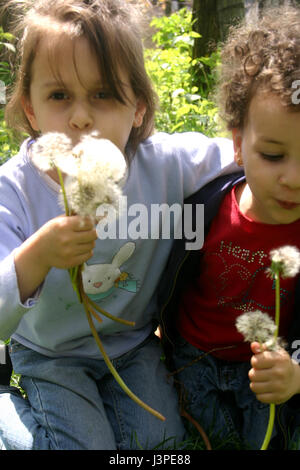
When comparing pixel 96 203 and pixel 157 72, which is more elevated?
pixel 157 72

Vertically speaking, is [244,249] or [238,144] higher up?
[238,144]

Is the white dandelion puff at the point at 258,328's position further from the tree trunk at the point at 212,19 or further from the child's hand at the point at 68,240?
the tree trunk at the point at 212,19

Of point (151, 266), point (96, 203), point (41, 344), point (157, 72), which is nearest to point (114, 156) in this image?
point (96, 203)

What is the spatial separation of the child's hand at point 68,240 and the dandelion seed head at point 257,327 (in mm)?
468

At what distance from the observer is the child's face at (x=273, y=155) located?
5.10ft

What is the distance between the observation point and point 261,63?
1.74 m

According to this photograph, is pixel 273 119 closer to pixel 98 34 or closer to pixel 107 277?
pixel 98 34

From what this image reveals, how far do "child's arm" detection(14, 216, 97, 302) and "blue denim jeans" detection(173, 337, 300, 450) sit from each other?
0.83 m

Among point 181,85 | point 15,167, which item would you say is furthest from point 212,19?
point 15,167

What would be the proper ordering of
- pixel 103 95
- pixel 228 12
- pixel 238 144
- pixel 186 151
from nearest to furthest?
pixel 103 95, pixel 238 144, pixel 186 151, pixel 228 12

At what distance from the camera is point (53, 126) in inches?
65.9

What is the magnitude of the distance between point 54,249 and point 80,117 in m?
0.46

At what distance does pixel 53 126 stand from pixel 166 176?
533mm
